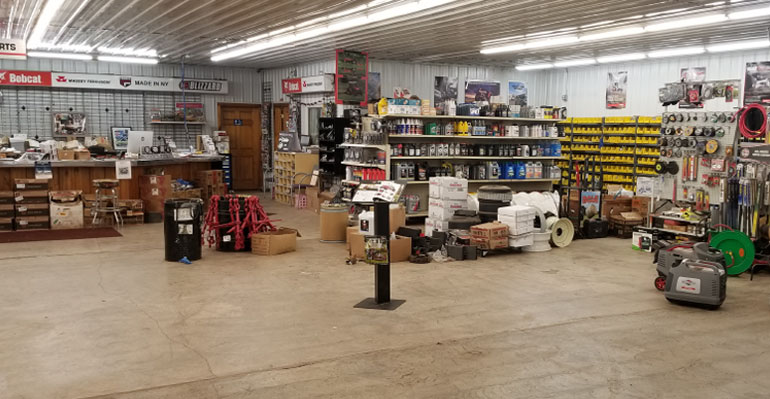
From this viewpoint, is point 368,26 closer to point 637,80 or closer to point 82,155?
point 82,155

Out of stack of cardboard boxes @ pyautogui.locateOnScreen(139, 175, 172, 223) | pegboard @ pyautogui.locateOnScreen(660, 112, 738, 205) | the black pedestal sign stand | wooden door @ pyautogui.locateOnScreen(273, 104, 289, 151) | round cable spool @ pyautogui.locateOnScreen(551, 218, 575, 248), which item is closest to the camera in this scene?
the black pedestal sign stand

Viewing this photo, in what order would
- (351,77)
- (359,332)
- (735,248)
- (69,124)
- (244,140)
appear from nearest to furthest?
(359,332)
(735,248)
(351,77)
(69,124)
(244,140)

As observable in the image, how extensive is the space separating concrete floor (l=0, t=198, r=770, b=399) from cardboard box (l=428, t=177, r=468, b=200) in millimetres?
1376

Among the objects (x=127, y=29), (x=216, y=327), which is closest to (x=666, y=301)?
(x=216, y=327)

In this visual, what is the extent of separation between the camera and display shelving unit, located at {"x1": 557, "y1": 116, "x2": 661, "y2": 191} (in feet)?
46.3

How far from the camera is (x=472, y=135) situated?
11.5 metres

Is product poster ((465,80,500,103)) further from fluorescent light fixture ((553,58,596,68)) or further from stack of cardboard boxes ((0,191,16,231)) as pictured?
stack of cardboard boxes ((0,191,16,231))

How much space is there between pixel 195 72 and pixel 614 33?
34.7 feet

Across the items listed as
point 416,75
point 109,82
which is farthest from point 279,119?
point 109,82

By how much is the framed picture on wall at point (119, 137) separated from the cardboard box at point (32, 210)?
5056mm

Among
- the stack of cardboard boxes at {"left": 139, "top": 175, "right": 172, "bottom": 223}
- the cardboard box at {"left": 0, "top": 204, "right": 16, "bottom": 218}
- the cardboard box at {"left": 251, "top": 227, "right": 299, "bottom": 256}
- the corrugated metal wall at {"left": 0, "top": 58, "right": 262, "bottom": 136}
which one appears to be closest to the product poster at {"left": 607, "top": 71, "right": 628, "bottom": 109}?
the corrugated metal wall at {"left": 0, "top": 58, "right": 262, "bottom": 136}

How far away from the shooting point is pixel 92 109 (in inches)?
590

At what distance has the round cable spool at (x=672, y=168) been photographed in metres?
8.58

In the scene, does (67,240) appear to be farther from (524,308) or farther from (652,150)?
(652,150)
